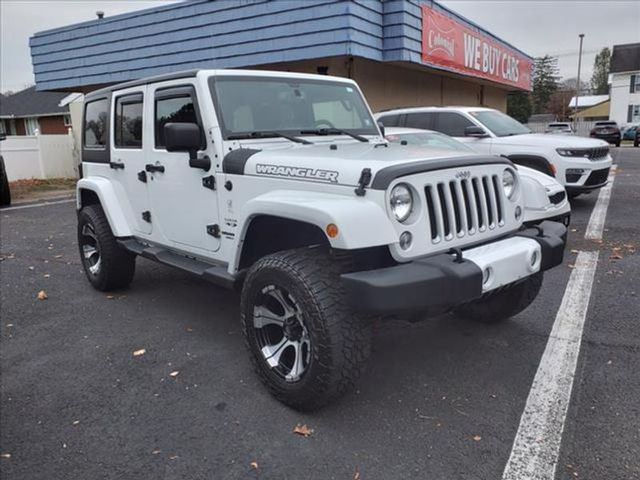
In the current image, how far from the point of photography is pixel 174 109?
4.01 m

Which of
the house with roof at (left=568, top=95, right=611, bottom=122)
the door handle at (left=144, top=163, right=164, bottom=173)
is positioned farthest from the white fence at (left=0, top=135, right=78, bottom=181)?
the house with roof at (left=568, top=95, right=611, bottom=122)

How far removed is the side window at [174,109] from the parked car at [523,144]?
6076mm

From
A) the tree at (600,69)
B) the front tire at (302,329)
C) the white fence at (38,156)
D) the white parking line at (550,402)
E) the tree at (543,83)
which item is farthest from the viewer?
the tree at (600,69)

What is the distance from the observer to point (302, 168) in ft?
10.1

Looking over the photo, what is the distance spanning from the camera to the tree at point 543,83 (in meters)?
73.9

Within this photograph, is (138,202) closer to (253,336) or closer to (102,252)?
(102,252)

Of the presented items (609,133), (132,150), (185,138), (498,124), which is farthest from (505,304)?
(609,133)

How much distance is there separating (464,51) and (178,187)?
10.7 metres

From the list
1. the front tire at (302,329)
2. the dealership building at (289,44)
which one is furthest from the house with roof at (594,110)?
the front tire at (302,329)

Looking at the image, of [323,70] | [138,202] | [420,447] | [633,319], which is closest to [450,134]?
[323,70]

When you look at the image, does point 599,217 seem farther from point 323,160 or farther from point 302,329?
point 302,329

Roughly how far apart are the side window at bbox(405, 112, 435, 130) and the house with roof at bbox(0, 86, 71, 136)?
25.0 meters

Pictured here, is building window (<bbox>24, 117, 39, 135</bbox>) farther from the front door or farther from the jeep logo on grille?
the jeep logo on grille

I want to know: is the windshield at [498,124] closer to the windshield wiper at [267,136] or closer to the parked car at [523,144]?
the parked car at [523,144]
